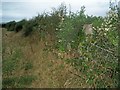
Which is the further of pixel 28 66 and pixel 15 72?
pixel 28 66

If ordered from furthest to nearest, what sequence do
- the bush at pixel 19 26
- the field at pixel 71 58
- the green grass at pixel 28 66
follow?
the bush at pixel 19 26, the green grass at pixel 28 66, the field at pixel 71 58

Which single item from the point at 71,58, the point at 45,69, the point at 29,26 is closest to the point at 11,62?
the point at 45,69

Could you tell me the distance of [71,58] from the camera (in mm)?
6234

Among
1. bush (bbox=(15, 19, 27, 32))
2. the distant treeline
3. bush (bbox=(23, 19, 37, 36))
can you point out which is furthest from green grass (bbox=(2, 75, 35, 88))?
bush (bbox=(15, 19, 27, 32))

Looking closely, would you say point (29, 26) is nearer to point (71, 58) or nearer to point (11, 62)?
point (11, 62)

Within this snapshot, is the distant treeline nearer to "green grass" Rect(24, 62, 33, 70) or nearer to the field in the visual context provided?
the field

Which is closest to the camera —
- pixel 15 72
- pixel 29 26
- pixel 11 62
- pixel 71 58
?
pixel 71 58

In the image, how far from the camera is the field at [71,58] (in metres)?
4.83

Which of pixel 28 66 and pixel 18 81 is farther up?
pixel 28 66

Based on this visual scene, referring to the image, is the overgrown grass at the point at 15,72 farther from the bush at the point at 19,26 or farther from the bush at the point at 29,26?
the bush at the point at 19,26

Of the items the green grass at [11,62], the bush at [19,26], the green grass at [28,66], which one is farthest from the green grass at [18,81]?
the bush at [19,26]

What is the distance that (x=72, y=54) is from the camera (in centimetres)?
Result: 658

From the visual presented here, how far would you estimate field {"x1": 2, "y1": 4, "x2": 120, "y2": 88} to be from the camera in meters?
4.83

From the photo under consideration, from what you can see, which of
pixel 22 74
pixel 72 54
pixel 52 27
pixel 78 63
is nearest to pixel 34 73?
pixel 22 74
